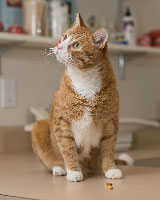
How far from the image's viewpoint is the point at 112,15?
249cm

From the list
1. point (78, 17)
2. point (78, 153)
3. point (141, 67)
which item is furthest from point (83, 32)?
point (141, 67)

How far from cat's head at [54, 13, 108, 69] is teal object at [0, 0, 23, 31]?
925mm

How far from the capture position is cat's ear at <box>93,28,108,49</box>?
117cm

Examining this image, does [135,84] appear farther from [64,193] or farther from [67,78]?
[64,193]

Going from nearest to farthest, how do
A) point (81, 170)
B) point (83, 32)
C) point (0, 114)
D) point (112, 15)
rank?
point (83, 32) → point (81, 170) → point (0, 114) → point (112, 15)

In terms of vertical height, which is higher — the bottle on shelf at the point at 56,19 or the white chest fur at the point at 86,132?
the bottle on shelf at the point at 56,19

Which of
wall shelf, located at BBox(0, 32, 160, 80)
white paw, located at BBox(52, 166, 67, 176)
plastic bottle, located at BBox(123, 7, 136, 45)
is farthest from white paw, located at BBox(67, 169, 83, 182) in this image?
plastic bottle, located at BBox(123, 7, 136, 45)

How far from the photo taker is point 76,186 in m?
1.16

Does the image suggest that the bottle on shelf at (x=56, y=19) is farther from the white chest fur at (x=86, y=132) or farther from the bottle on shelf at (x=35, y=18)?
the white chest fur at (x=86, y=132)

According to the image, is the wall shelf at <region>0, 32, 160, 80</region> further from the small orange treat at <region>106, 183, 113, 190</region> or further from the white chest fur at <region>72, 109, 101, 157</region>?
the small orange treat at <region>106, 183, 113, 190</region>

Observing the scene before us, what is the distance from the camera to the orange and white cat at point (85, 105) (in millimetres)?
1166

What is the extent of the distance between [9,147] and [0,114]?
0.53ft

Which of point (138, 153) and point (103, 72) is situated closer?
point (103, 72)

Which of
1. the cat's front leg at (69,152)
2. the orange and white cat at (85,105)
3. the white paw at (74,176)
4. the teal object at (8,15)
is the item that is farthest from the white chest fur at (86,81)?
the teal object at (8,15)
